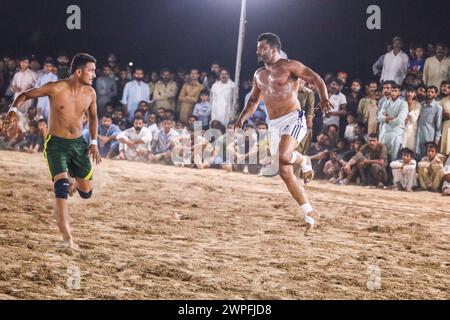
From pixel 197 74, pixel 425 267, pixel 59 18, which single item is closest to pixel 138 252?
pixel 425 267

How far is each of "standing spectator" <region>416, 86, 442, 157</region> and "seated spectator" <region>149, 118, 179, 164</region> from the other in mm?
3257

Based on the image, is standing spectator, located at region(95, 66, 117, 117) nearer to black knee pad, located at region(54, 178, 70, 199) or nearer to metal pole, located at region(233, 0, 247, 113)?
metal pole, located at region(233, 0, 247, 113)

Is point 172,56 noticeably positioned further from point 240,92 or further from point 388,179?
point 388,179

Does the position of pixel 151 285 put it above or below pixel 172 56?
below

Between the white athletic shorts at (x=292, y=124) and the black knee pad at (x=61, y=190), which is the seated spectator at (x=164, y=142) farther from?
the black knee pad at (x=61, y=190)

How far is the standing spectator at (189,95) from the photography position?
923 cm

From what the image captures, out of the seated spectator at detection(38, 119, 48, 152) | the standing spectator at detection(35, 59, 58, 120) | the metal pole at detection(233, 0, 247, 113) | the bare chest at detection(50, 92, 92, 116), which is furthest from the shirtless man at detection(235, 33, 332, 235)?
the seated spectator at detection(38, 119, 48, 152)

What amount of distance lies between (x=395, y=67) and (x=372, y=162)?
1387mm

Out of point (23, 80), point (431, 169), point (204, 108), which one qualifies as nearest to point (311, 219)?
point (431, 169)

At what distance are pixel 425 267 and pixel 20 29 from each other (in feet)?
27.8

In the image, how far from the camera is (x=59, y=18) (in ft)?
33.7

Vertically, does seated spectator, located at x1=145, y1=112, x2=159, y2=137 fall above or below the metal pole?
below

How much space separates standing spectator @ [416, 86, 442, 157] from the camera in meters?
7.69

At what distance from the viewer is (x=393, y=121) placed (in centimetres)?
769
